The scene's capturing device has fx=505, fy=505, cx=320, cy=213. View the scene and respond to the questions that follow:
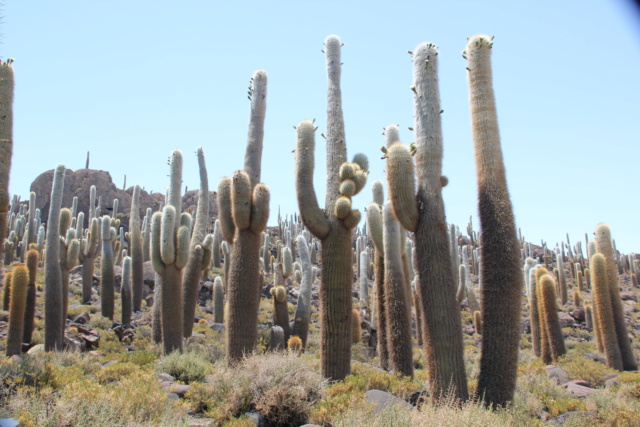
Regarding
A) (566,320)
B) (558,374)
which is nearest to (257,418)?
(558,374)

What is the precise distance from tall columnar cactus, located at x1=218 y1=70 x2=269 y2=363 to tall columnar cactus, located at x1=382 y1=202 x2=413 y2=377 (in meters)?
3.10

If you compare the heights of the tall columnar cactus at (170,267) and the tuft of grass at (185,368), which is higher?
the tall columnar cactus at (170,267)

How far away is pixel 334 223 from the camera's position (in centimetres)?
1102

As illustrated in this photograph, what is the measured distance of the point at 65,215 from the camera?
22.2 metres

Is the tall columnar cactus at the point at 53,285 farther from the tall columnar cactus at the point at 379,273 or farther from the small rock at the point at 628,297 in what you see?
the small rock at the point at 628,297

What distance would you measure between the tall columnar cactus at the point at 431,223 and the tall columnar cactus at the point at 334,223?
1901mm

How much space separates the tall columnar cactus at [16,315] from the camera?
14.1 metres

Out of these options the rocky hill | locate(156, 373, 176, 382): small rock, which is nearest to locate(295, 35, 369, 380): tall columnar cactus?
locate(156, 373, 176, 382): small rock

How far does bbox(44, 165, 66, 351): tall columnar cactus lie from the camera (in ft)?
49.5

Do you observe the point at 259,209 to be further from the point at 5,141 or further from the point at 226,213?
the point at 5,141

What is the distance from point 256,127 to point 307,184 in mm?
3624

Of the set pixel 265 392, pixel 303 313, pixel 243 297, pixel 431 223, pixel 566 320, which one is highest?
pixel 431 223

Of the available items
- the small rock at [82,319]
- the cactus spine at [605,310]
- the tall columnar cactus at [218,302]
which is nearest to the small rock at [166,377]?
the small rock at [82,319]

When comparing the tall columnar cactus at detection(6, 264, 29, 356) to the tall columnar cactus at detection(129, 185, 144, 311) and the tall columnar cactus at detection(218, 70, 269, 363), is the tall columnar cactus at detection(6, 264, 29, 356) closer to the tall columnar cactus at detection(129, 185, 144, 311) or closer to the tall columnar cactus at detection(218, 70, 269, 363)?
the tall columnar cactus at detection(218, 70, 269, 363)
